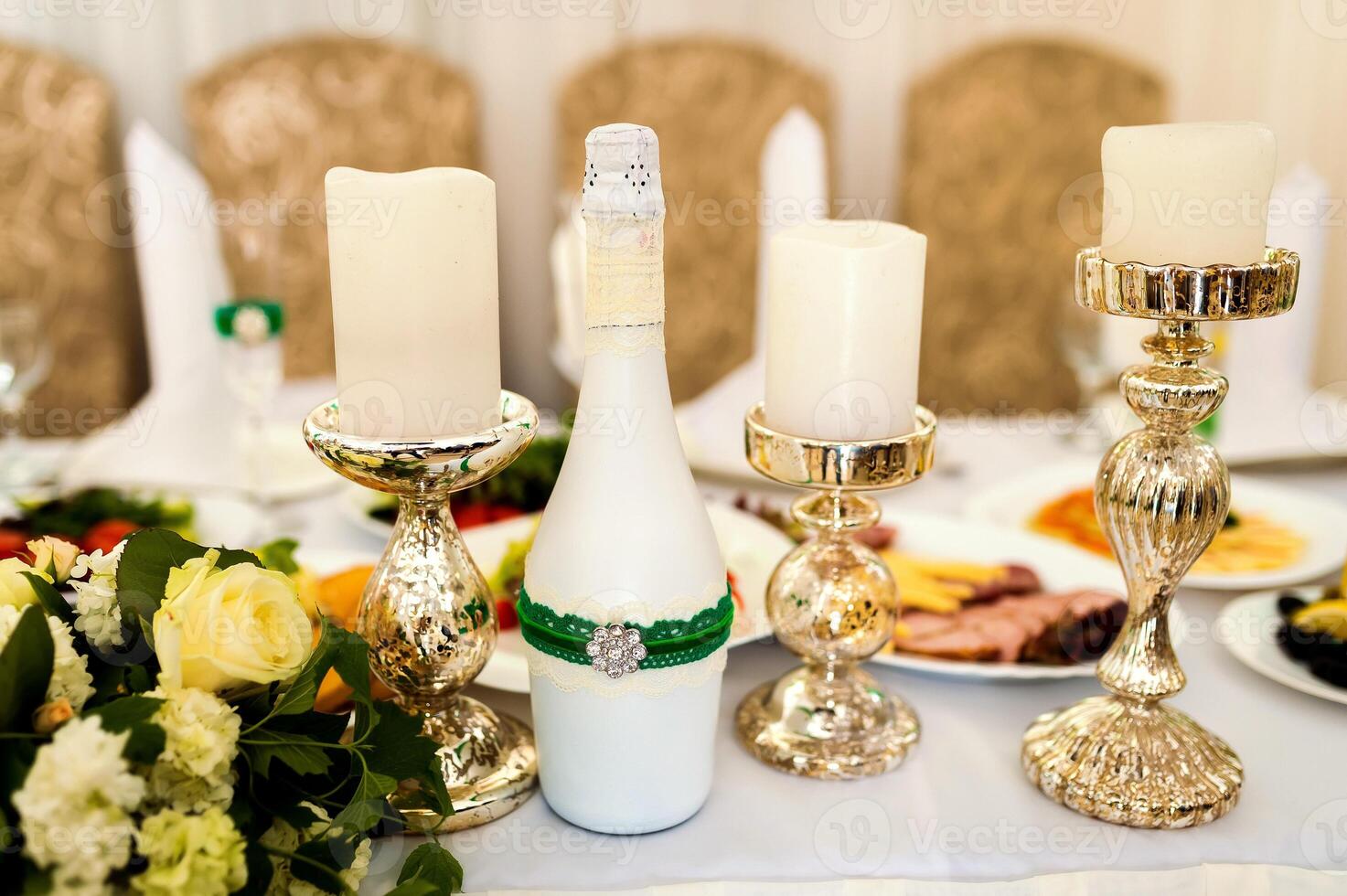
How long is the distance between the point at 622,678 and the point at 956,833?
197mm

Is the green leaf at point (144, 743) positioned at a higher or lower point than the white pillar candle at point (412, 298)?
lower

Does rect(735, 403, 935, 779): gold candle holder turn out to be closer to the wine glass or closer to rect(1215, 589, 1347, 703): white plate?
rect(1215, 589, 1347, 703): white plate

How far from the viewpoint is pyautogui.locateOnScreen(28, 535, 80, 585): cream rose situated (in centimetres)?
53

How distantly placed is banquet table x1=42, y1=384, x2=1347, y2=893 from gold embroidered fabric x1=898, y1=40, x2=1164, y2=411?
147cm

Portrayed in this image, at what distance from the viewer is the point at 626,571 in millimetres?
Result: 562

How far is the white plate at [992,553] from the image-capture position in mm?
747

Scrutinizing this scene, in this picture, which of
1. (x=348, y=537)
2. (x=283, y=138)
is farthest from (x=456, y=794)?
(x=283, y=138)

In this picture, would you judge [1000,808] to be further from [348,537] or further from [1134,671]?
[348,537]

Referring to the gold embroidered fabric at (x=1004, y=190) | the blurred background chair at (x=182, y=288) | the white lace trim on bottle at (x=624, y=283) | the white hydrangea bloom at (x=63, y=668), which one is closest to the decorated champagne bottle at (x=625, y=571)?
the white lace trim on bottle at (x=624, y=283)

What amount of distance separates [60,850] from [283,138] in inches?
68.9

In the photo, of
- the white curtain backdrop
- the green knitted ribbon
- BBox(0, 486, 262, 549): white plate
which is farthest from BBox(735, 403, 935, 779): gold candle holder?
the white curtain backdrop

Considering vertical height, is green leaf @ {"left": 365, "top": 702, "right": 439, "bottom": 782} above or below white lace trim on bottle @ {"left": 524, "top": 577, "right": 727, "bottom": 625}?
below

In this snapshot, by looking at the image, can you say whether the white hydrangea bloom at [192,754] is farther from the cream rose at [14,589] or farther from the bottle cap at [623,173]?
the bottle cap at [623,173]

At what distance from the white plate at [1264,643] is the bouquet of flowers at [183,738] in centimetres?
53
